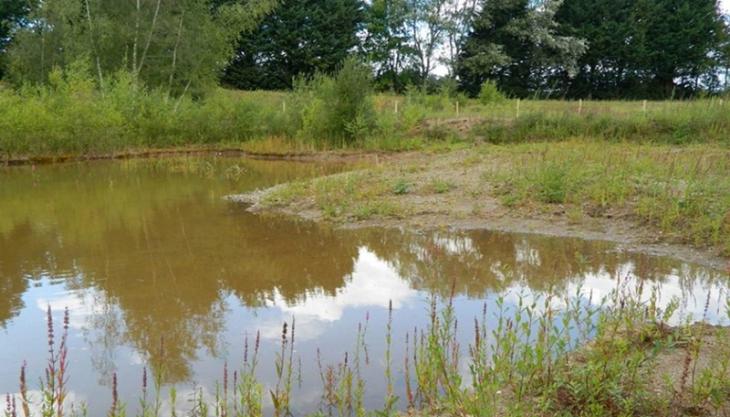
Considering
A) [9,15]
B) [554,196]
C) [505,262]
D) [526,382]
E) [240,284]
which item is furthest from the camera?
[9,15]

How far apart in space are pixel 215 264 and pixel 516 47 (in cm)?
3500

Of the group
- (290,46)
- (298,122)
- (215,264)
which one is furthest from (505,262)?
(290,46)

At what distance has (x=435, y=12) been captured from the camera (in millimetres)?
36844

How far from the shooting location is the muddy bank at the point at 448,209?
7.83 metres

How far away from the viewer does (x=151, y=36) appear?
25.0 metres

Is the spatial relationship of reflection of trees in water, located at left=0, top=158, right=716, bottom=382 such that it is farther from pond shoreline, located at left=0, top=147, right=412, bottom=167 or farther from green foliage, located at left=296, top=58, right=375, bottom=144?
green foliage, located at left=296, top=58, right=375, bottom=144

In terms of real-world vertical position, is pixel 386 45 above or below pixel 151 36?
above

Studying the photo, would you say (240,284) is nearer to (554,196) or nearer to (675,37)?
(554,196)

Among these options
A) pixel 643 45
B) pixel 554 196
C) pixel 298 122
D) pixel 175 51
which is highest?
pixel 643 45

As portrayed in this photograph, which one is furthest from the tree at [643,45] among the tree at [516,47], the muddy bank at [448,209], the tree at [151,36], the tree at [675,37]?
the muddy bank at [448,209]

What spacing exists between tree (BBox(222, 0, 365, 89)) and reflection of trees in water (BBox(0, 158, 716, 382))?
3073 cm

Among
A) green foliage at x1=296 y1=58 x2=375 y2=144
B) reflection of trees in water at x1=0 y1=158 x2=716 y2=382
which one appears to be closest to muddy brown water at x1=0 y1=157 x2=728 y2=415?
reflection of trees in water at x1=0 y1=158 x2=716 y2=382

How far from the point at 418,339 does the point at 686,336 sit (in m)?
1.94

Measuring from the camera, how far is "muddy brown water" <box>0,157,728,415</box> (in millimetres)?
4652
